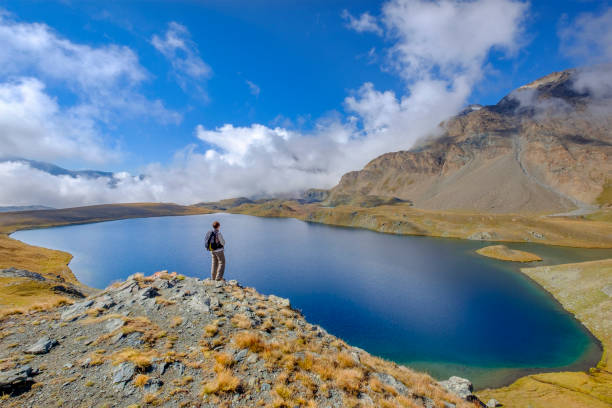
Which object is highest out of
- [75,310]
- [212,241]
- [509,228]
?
[212,241]

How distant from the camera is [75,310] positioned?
1464 cm

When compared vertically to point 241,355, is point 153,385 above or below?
above

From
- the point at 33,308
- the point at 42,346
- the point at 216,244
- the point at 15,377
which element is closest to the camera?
the point at 15,377

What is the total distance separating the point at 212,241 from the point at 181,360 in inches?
354

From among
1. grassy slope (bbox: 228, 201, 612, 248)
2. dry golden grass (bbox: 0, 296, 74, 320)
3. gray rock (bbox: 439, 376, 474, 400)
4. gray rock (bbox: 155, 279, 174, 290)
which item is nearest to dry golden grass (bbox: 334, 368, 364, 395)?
gray rock (bbox: 439, 376, 474, 400)

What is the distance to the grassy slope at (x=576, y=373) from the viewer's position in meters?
23.3

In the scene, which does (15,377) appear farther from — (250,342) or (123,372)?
(250,342)

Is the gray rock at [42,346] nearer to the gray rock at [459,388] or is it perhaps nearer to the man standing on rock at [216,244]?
the man standing on rock at [216,244]

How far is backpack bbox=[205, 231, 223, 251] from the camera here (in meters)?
18.0

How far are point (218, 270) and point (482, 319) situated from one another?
48.0 m

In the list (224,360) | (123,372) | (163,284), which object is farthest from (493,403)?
(163,284)

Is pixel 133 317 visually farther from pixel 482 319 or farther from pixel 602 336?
pixel 602 336

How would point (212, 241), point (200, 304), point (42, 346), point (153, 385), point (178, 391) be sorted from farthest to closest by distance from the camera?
point (212, 241)
point (200, 304)
point (42, 346)
point (153, 385)
point (178, 391)

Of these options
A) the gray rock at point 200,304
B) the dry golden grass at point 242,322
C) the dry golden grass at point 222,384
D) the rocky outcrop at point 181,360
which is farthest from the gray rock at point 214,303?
the dry golden grass at point 222,384
